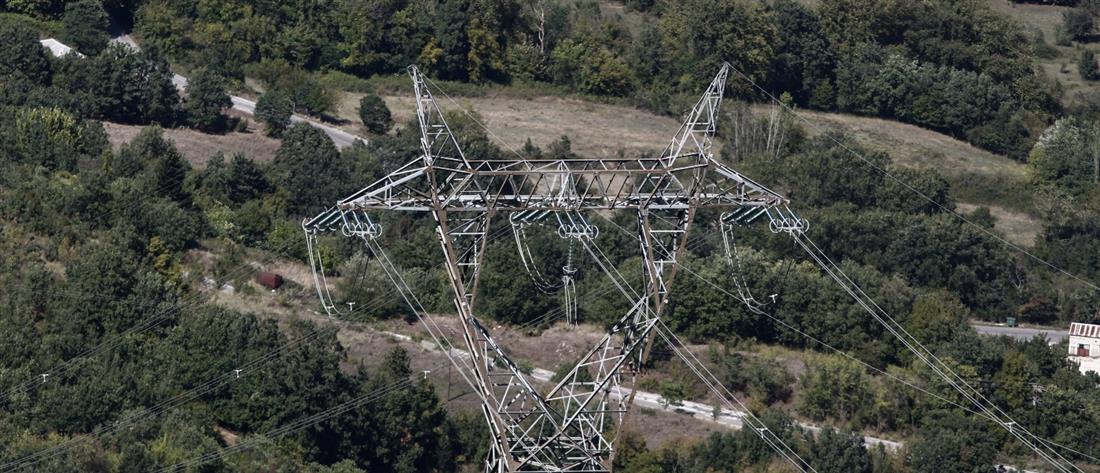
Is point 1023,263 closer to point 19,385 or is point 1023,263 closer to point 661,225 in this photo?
point 661,225

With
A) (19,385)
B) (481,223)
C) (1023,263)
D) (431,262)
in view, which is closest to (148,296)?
(19,385)

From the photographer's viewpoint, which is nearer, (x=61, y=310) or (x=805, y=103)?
(x=61, y=310)

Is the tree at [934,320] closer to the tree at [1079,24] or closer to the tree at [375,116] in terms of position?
the tree at [375,116]

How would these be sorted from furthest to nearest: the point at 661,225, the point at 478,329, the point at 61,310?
the point at 661,225, the point at 61,310, the point at 478,329

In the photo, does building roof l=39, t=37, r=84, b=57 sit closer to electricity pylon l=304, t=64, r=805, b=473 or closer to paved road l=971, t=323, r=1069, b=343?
paved road l=971, t=323, r=1069, b=343

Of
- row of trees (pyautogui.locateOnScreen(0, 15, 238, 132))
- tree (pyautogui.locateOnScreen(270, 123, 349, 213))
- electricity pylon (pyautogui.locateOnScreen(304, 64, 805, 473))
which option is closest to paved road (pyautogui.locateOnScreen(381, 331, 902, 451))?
tree (pyautogui.locateOnScreen(270, 123, 349, 213))
